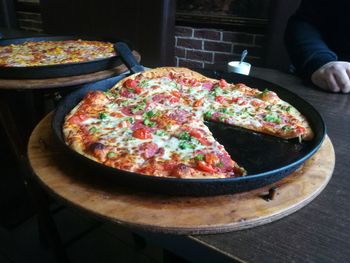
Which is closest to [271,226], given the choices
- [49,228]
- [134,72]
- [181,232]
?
[181,232]

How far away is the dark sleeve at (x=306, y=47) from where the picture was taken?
1.87 metres

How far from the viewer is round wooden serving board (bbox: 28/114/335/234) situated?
80 centimetres

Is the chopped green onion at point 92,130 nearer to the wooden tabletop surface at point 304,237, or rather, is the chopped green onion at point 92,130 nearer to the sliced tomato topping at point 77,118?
the sliced tomato topping at point 77,118

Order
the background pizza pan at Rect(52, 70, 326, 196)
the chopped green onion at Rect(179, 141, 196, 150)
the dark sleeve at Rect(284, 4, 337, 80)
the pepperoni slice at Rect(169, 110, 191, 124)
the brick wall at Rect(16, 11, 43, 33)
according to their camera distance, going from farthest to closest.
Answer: the brick wall at Rect(16, 11, 43, 33) → the dark sleeve at Rect(284, 4, 337, 80) → the pepperoni slice at Rect(169, 110, 191, 124) → the chopped green onion at Rect(179, 141, 196, 150) → the background pizza pan at Rect(52, 70, 326, 196)

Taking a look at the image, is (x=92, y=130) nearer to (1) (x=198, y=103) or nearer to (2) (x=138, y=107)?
(2) (x=138, y=107)

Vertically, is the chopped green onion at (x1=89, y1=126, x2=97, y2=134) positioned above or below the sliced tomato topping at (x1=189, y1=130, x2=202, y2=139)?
below

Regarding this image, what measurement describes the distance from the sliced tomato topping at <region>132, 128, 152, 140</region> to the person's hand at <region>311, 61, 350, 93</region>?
1.05m

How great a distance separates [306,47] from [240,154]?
1129 millimetres

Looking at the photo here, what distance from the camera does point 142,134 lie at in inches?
48.6

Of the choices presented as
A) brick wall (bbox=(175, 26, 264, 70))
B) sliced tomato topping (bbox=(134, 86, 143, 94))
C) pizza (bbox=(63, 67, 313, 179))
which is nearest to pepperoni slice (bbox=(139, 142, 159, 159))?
pizza (bbox=(63, 67, 313, 179))

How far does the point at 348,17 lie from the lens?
2.05 metres

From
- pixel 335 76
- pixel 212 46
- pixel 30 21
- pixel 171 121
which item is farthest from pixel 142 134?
pixel 30 21

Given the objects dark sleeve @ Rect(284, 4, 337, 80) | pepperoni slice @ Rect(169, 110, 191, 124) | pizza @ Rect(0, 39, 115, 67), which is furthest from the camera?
pizza @ Rect(0, 39, 115, 67)

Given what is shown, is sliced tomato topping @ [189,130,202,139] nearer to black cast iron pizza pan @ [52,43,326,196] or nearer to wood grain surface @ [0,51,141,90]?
black cast iron pizza pan @ [52,43,326,196]
